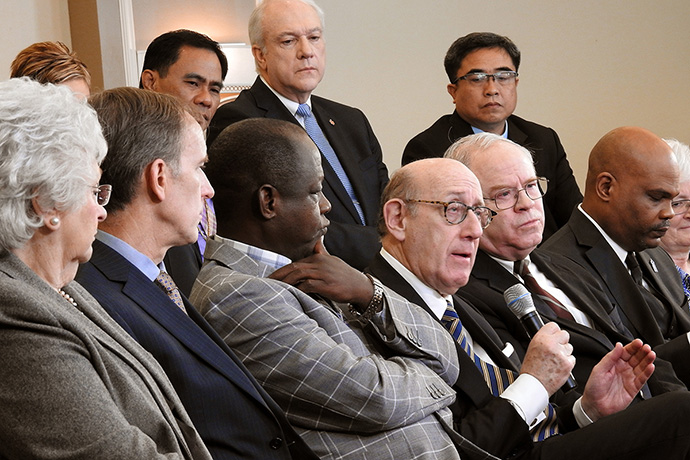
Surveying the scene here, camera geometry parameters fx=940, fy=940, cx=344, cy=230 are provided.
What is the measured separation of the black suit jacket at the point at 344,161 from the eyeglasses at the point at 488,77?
78 centimetres

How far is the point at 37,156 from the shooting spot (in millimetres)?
1540

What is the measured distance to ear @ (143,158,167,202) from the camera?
6.47 feet

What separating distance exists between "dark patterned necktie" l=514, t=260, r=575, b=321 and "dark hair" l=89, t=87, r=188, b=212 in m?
1.60

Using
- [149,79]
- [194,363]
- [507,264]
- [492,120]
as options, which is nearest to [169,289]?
[194,363]

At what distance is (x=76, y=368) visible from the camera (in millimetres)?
1448

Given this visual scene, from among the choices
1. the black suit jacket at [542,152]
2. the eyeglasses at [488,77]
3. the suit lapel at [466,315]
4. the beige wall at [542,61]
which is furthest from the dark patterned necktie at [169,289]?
the beige wall at [542,61]

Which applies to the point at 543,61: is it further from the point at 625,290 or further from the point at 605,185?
the point at 625,290

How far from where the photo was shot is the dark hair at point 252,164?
2.28m

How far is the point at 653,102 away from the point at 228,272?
18.5 ft

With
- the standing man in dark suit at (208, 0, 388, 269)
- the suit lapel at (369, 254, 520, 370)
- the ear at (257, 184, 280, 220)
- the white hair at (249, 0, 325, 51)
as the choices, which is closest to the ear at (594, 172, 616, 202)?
the standing man in dark suit at (208, 0, 388, 269)

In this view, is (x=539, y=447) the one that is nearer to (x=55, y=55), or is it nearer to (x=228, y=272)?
(x=228, y=272)

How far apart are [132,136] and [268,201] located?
0.42 metres

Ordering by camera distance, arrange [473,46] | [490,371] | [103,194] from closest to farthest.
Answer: [103,194], [490,371], [473,46]

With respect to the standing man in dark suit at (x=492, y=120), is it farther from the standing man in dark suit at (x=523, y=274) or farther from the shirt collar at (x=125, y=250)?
the shirt collar at (x=125, y=250)
